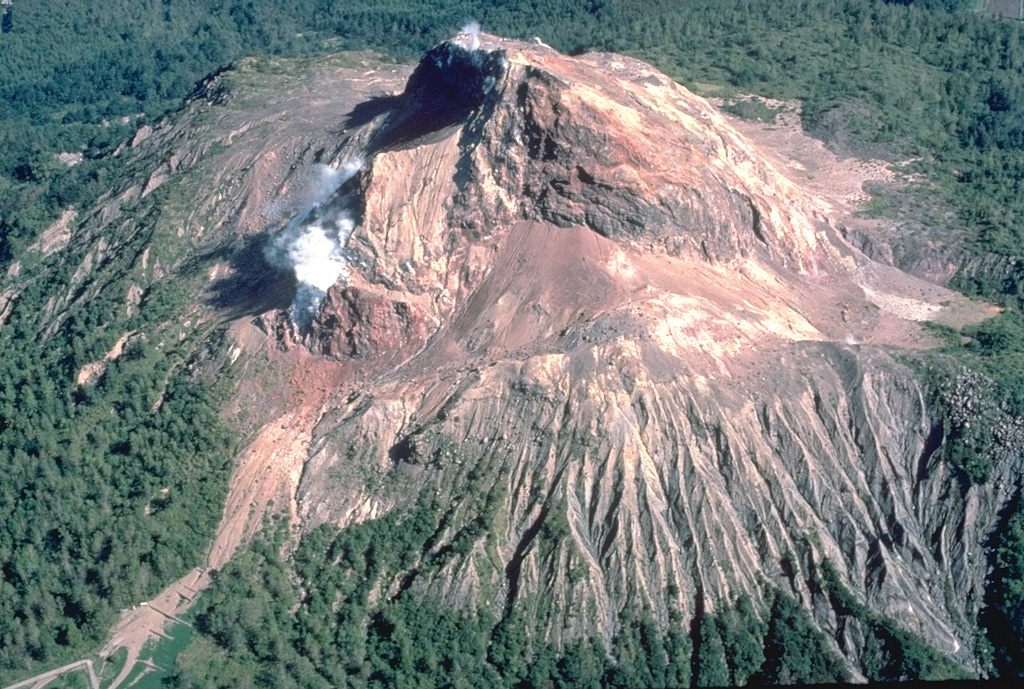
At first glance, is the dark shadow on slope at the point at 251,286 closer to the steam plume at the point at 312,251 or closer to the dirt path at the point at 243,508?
the steam plume at the point at 312,251

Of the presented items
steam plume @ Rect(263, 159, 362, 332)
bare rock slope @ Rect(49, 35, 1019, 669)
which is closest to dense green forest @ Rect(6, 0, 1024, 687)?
bare rock slope @ Rect(49, 35, 1019, 669)

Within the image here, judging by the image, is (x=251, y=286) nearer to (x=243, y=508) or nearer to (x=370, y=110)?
(x=243, y=508)

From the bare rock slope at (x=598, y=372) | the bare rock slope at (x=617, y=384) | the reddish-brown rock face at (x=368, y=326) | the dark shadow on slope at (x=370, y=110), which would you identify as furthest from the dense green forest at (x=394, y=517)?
the dark shadow on slope at (x=370, y=110)

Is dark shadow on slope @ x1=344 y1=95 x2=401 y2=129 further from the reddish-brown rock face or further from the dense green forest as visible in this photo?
the reddish-brown rock face

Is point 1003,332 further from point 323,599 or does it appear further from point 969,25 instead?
point 969,25

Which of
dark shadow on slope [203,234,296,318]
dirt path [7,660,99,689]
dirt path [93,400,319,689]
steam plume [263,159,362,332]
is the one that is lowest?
dirt path [7,660,99,689]

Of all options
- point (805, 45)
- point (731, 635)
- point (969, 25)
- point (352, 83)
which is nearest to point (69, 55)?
point (352, 83)
